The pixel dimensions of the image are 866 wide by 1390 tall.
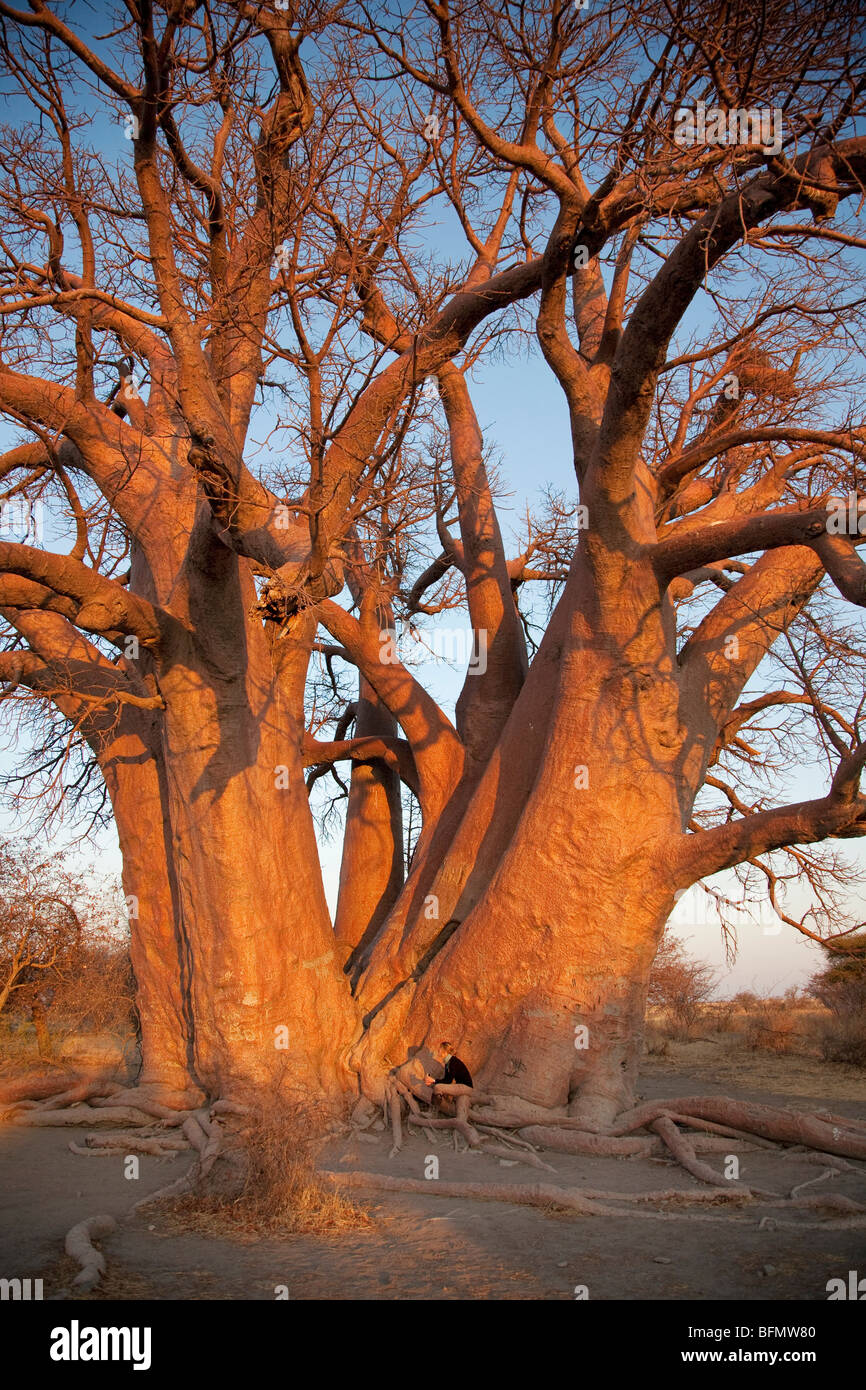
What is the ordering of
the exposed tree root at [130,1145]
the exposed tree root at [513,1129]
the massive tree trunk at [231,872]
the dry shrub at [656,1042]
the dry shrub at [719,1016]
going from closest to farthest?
the exposed tree root at [513,1129]
the exposed tree root at [130,1145]
the massive tree trunk at [231,872]
the dry shrub at [656,1042]
the dry shrub at [719,1016]

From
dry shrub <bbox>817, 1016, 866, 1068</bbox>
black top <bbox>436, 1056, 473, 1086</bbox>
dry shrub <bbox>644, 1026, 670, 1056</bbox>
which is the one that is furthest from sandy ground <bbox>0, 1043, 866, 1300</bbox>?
dry shrub <bbox>644, 1026, 670, 1056</bbox>

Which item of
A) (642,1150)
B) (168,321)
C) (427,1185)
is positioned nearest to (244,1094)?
(427,1185)

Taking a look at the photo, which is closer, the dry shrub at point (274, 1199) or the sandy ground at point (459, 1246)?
the sandy ground at point (459, 1246)

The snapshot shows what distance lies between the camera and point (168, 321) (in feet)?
16.1

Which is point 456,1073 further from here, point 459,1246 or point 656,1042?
point 656,1042

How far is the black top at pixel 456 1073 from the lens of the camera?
19.4ft

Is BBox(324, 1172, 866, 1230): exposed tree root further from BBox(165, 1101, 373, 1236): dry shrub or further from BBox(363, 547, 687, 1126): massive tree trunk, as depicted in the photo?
BBox(363, 547, 687, 1126): massive tree trunk

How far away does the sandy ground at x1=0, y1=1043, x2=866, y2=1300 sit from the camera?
124 inches

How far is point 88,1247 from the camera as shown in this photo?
3.37 meters

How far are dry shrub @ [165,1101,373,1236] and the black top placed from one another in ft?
5.42

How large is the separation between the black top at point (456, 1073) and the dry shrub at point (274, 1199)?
165 cm

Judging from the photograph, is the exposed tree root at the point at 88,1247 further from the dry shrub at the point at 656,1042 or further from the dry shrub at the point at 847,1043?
the dry shrub at the point at 656,1042

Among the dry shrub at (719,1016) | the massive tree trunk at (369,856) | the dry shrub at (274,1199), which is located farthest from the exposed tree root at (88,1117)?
the dry shrub at (719,1016)

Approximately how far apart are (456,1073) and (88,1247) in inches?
114
